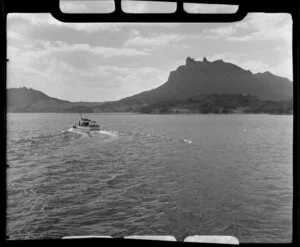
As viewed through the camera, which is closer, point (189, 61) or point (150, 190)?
point (150, 190)

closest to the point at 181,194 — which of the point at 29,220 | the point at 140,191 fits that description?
the point at 140,191

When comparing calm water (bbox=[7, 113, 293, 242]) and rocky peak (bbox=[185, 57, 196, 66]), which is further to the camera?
rocky peak (bbox=[185, 57, 196, 66])

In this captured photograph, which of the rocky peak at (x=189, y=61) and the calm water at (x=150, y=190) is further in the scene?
the rocky peak at (x=189, y=61)

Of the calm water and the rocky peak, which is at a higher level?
the rocky peak

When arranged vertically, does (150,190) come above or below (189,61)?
below

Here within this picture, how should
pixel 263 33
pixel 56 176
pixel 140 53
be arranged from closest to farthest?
1. pixel 56 176
2. pixel 140 53
3. pixel 263 33

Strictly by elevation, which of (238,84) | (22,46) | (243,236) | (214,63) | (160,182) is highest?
(22,46)

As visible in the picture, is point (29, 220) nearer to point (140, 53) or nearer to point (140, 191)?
point (140, 191)

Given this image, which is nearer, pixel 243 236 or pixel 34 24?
pixel 243 236
